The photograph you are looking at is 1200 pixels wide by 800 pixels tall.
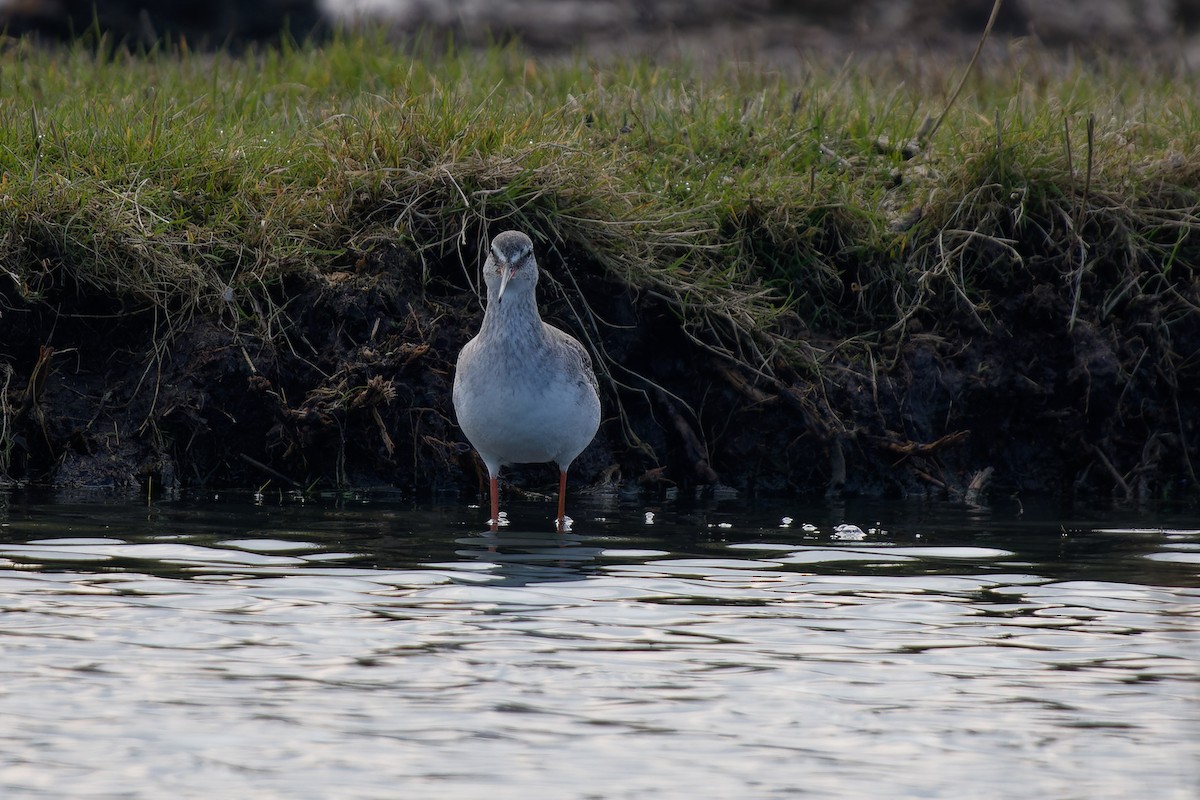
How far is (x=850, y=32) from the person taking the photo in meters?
18.7

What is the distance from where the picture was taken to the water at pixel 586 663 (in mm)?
3746

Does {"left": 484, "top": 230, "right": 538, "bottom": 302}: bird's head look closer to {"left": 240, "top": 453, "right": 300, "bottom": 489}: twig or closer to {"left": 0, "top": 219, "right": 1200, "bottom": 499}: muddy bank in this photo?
{"left": 0, "top": 219, "right": 1200, "bottom": 499}: muddy bank

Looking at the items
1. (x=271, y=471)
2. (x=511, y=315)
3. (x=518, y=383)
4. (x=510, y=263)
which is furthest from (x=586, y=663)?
(x=271, y=471)

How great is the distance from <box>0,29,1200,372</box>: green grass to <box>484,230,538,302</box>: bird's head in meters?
0.94

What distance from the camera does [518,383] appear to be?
7.20 metres

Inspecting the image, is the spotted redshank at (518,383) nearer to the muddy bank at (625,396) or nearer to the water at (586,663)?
the water at (586,663)

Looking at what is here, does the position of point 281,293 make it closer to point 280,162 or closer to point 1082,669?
point 280,162

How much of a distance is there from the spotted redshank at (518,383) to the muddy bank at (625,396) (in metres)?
1.03

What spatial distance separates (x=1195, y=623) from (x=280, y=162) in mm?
5915

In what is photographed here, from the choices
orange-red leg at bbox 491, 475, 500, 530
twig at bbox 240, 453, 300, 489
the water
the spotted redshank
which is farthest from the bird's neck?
twig at bbox 240, 453, 300, 489

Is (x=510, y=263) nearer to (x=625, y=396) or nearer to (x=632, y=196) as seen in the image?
(x=625, y=396)

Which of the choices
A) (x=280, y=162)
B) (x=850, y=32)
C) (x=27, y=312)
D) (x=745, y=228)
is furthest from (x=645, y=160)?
(x=850, y=32)

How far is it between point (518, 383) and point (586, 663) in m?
2.72

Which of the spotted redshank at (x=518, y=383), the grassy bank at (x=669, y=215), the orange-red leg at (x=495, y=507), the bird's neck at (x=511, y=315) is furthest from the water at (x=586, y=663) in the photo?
the grassy bank at (x=669, y=215)
